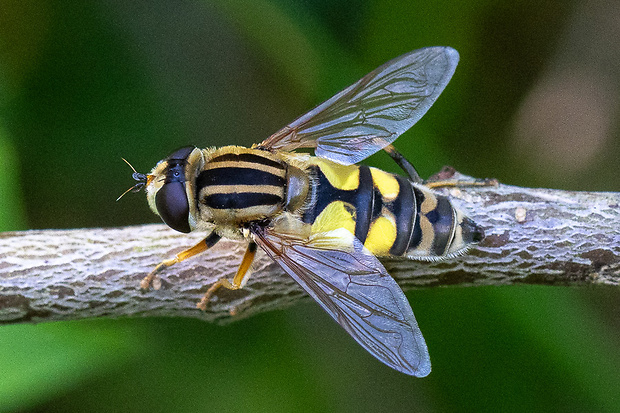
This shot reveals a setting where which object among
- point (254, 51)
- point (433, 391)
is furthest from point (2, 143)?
point (433, 391)

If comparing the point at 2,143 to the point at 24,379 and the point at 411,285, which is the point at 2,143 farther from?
the point at 411,285

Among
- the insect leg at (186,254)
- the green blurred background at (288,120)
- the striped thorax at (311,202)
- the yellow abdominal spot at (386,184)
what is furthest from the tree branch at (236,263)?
the green blurred background at (288,120)

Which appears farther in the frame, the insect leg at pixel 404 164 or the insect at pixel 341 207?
the insect leg at pixel 404 164

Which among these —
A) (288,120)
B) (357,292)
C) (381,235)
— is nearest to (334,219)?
(381,235)

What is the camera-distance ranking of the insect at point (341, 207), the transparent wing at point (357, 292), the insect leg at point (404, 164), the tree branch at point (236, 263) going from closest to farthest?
the transparent wing at point (357, 292), the insect at point (341, 207), the tree branch at point (236, 263), the insect leg at point (404, 164)

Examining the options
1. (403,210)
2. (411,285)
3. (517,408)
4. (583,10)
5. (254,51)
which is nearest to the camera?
(403,210)

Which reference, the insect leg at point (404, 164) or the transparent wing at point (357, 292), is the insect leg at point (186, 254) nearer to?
the transparent wing at point (357, 292)

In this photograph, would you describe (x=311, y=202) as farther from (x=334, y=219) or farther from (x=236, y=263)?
(x=236, y=263)

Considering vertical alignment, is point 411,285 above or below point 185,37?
below
